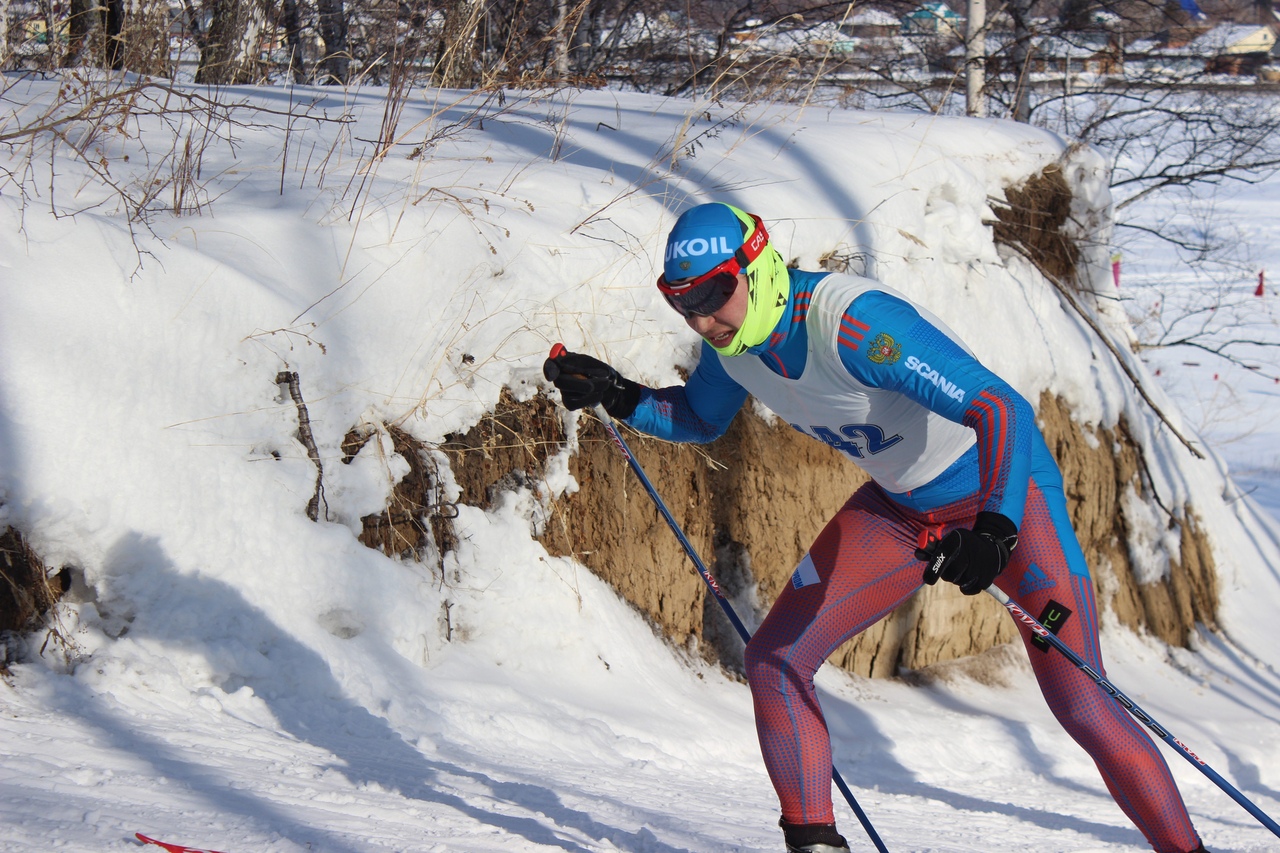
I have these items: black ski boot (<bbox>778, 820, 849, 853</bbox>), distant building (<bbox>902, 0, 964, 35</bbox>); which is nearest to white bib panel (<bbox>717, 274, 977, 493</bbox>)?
black ski boot (<bbox>778, 820, 849, 853</bbox>)

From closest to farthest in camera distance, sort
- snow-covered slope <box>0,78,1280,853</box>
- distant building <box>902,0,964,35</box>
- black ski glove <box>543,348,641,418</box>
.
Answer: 1. snow-covered slope <box>0,78,1280,853</box>
2. black ski glove <box>543,348,641,418</box>
3. distant building <box>902,0,964,35</box>

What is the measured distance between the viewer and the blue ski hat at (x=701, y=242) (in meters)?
2.49

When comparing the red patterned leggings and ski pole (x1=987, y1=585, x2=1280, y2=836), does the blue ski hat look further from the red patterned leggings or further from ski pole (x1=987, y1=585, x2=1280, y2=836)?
ski pole (x1=987, y1=585, x2=1280, y2=836)

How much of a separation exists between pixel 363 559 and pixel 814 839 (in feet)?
6.15

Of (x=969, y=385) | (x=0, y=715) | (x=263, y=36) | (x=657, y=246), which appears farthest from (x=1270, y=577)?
(x=263, y=36)

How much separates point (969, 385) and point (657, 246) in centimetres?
228

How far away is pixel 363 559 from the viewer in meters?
3.61

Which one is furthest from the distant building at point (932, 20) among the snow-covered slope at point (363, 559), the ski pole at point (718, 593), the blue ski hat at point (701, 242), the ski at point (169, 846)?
the ski at point (169, 846)

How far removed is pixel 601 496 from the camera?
4.21m

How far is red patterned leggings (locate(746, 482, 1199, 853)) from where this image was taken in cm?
253

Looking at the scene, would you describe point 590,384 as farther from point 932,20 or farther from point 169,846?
point 932,20

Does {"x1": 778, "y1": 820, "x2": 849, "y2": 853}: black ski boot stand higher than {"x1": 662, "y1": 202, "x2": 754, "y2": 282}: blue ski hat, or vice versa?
{"x1": 662, "y1": 202, "x2": 754, "y2": 282}: blue ski hat

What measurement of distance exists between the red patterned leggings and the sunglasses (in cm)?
75

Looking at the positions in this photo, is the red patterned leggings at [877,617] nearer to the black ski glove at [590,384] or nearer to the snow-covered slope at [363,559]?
the snow-covered slope at [363,559]
